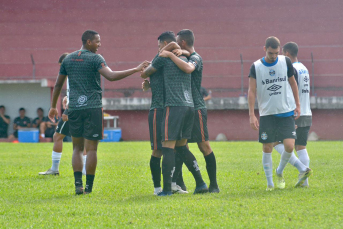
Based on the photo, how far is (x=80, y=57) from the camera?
621 cm

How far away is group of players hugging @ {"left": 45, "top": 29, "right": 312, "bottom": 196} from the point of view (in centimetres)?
593

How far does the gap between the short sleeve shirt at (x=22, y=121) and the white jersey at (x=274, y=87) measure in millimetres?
16710

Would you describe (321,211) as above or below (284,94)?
below

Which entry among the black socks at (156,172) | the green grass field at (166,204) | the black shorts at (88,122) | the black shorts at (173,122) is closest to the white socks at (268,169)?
the green grass field at (166,204)

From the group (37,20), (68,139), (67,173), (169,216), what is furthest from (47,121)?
(169,216)

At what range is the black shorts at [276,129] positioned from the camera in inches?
250

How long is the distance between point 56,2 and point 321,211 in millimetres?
23299

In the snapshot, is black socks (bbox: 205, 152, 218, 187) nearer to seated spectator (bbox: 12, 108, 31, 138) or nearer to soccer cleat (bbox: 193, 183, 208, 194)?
soccer cleat (bbox: 193, 183, 208, 194)

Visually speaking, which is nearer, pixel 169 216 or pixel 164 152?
pixel 169 216

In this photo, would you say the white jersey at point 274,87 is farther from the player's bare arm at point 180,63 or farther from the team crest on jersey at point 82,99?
the team crest on jersey at point 82,99

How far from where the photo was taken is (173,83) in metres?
5.93

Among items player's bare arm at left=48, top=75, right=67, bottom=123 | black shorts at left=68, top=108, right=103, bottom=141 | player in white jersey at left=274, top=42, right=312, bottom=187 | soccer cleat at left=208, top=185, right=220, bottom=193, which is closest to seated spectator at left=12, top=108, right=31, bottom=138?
player's bare arm at left=48, top=75, right=67, bottom=123

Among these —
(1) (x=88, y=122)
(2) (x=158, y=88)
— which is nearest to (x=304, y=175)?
(2) (x=158, y=88)

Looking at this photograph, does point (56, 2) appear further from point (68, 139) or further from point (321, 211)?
point (321, 211)
